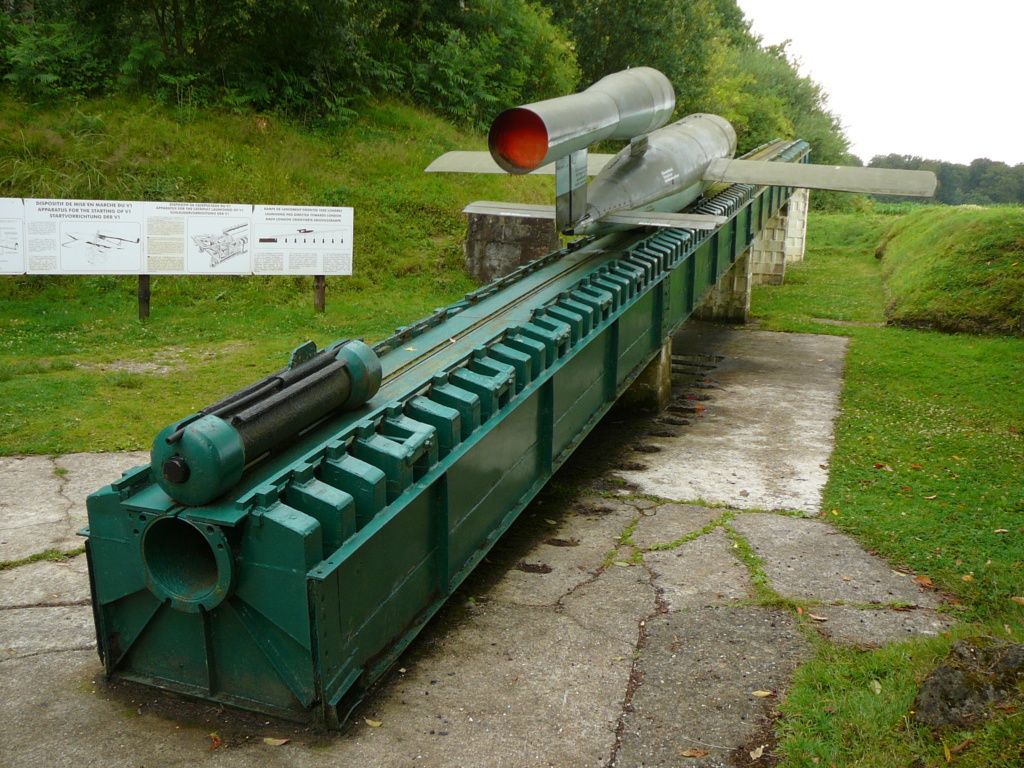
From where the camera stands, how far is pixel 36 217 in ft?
42.9

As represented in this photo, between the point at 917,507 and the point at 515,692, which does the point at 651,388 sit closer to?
the point at 917,507

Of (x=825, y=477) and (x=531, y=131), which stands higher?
(x=531, y=131)

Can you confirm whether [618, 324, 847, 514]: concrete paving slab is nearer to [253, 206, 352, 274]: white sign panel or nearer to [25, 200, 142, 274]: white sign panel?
[253, 206, 352, 274]: white sign panel

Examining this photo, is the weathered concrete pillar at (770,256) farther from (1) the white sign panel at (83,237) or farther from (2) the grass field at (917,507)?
(1) the white sign panel at (83,237)

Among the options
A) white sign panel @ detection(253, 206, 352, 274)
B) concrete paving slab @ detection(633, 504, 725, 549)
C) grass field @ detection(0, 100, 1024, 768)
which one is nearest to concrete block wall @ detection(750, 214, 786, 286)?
grass field @ detection(0, 100, 1024, 768)

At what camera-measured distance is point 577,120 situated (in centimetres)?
763

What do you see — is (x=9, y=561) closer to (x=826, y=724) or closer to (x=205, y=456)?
(x=205, y=456)

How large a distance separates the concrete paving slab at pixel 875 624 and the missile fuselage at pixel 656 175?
547 centimetres

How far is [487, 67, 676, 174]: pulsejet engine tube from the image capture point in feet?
23.2

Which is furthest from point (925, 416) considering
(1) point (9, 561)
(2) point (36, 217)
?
(2) point (36, 217)

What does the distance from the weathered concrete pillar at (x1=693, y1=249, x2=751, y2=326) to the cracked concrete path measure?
8613 millimetres

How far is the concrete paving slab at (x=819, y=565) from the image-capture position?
6402 mm

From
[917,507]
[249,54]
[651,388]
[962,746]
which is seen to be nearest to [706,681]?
[962,746]

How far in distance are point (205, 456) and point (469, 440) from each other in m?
1.92
